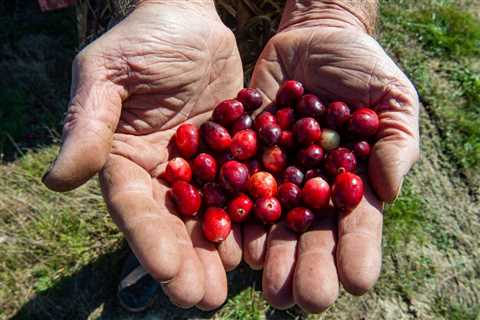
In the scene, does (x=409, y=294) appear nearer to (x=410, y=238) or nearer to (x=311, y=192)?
(x=410, y=238)

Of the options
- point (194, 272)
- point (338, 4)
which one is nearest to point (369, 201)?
point (194, 272)

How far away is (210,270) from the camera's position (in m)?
3.21

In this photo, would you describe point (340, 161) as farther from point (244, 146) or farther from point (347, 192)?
point (244, 146)

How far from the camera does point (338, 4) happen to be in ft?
15.0

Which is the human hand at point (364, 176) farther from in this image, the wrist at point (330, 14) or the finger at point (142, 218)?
the finger at point (142, 218)

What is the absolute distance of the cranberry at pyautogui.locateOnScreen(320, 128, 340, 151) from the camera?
12.4 feet

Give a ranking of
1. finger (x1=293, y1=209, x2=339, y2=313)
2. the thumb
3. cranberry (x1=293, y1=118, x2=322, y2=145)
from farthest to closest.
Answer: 1. cranberry (x1=293, y1=118, x2=322, y2=145)
2. the thumb
3. finger (x1=293, y1=209, x2=339, y2=313)

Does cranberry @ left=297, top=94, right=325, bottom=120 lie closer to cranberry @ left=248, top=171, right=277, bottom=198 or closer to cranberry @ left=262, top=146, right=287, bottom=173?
cranberry @ left=262, top=146, right=287, bottom=173

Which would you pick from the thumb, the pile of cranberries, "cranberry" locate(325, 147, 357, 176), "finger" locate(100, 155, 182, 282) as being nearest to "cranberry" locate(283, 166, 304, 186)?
the pile of cranberries

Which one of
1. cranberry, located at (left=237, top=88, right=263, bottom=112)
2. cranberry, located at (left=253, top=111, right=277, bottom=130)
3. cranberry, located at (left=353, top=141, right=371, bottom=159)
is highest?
cranberry, located at (left=353, top=141, right=371, bottom=159)

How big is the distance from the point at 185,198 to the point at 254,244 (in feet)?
1.61

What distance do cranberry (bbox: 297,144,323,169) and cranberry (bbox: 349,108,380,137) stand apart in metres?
0.25

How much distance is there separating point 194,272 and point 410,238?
94.7 inches

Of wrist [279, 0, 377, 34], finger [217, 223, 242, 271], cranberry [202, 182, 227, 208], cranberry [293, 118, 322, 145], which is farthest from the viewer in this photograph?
wrist [279, 0, 377, 34]
